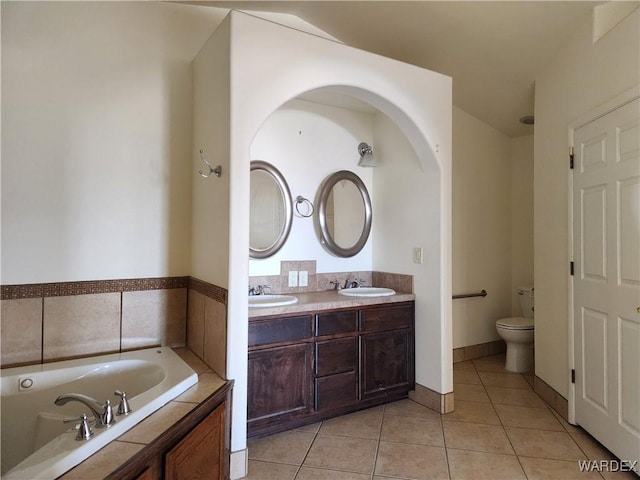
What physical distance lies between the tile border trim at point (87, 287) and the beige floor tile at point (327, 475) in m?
1.30

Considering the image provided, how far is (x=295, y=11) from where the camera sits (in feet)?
8.50

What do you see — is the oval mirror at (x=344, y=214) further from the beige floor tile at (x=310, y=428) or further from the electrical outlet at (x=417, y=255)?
the beige floor tile at (x=310, y=428)

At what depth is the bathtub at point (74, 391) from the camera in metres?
1.25

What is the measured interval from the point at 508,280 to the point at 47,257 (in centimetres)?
407

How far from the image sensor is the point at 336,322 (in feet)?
7.87

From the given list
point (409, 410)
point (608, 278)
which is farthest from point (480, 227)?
point (409, 410)

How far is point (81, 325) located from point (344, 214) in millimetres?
1954

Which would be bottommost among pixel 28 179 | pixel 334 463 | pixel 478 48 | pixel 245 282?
pixel 334 463

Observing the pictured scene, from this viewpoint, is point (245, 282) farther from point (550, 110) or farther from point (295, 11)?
point (550, 110)

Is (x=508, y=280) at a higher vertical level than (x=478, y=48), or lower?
lower

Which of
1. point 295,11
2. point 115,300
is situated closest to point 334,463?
point 115,300

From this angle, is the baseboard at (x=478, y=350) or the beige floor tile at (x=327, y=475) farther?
the baseboard at (x=478, y=350)

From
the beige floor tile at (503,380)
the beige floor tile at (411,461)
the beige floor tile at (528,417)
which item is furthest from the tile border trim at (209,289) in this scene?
the beige floor tile at (503,380)

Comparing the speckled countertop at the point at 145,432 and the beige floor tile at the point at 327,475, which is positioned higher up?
the speckled countertop at the point at 145,432
